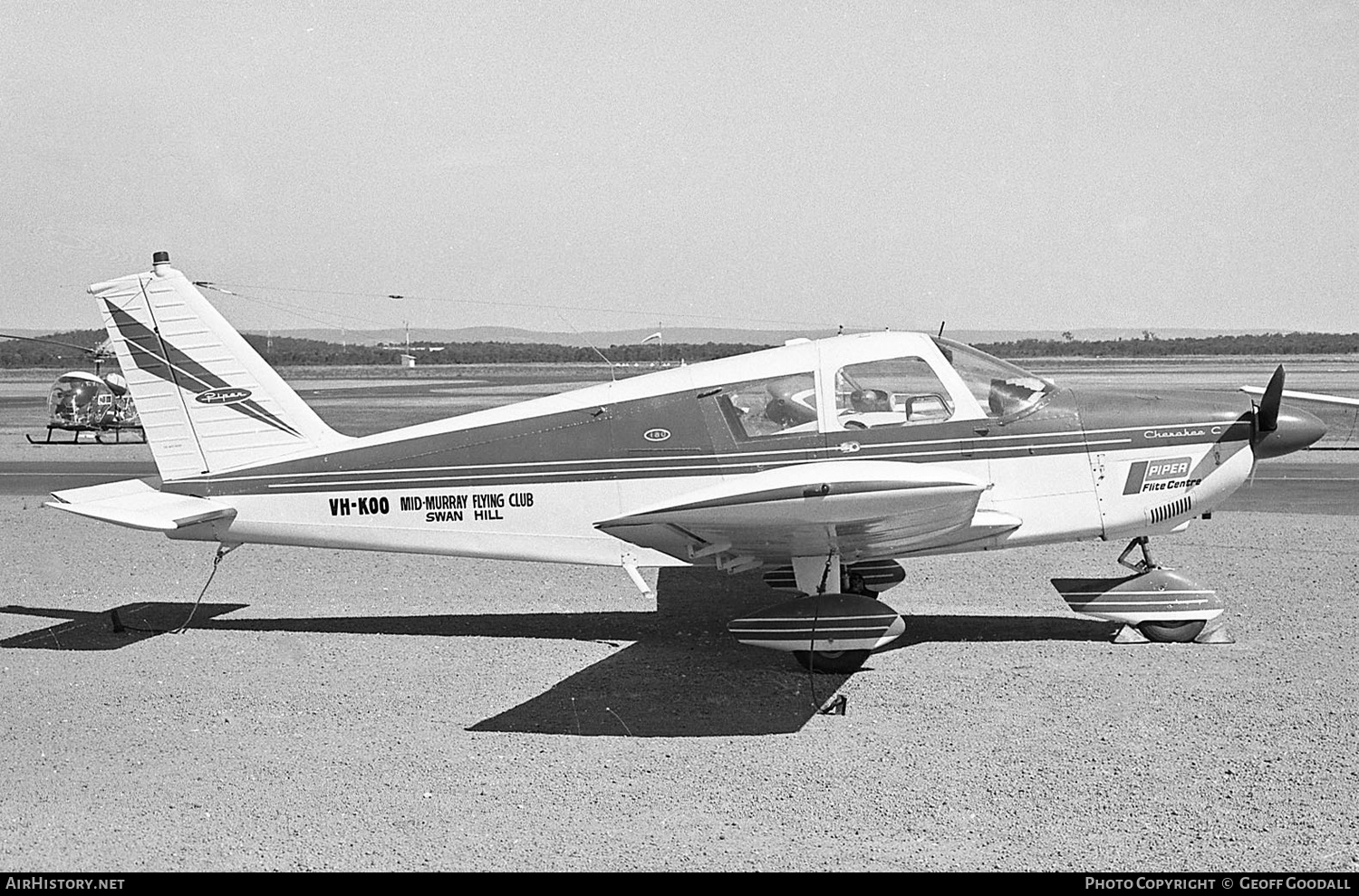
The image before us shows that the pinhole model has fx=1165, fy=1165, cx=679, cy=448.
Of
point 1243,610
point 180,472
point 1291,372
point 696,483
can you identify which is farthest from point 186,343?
point 1291,372

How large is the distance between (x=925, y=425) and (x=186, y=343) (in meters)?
5.84

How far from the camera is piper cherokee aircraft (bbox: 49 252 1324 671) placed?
8.08 m

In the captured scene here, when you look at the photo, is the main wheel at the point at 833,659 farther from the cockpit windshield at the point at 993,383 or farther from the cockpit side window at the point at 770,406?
the cockpit windshield at the point at 993,383

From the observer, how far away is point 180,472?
9.34 m

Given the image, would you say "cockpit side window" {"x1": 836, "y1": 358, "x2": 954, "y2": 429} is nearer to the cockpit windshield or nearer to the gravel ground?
the cockpit windshield

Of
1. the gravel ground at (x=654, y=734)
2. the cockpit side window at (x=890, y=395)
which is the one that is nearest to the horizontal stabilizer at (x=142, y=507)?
the gravel ground at (x=654, y=734)

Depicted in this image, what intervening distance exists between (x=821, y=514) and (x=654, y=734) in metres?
1.65

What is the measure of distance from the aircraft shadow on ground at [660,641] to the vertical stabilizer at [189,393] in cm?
152

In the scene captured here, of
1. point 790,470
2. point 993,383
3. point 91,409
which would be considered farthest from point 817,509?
point 91,409

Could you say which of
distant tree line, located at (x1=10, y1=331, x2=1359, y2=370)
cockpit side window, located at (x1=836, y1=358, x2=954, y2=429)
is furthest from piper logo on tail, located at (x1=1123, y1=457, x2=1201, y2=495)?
distant tree line, located at (x1=10, y1=331, x2=1359, y2=370)

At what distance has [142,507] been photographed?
9.02 m

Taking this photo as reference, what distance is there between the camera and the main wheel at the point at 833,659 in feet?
26.0

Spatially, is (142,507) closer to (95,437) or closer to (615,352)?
(95,437)
